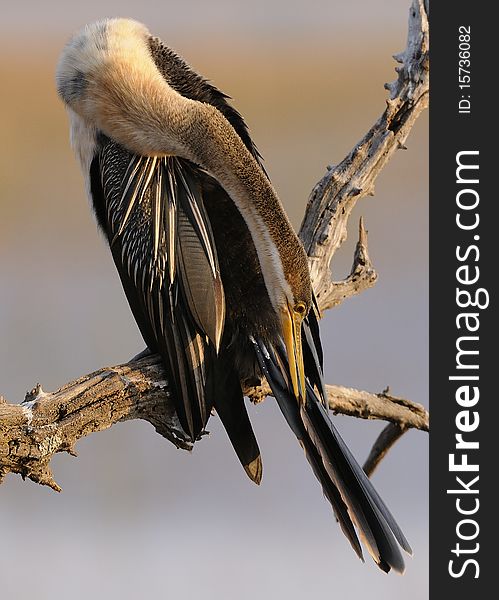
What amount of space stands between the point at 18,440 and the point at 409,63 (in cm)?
176

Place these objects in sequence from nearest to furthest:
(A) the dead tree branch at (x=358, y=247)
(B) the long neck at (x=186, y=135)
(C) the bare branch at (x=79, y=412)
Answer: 1. (C) the bare branch at (x=79, y=412)
2. (B) the long neck at (x=186, y=135)
3. (A) the dead tree branch at (x=358, y=247)

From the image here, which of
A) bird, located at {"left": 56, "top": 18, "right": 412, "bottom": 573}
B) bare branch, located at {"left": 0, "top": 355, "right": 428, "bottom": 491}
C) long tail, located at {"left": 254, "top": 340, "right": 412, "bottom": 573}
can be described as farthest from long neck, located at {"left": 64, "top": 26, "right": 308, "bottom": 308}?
bare branch, located at {"left": 0, "top": 355, "right": 428, "bottom": 491}

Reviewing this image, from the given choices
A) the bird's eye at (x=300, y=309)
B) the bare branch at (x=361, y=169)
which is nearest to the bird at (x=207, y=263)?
the bird's eye at (x=300, y=309)

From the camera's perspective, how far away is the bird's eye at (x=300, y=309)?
2436 mm

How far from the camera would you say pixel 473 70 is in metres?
2.72

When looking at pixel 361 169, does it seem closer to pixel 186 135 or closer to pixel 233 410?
pixel 186 135

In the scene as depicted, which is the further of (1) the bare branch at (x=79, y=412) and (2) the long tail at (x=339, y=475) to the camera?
(2) the long tail at (x=339, y=475)

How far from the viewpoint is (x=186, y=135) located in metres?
2.61

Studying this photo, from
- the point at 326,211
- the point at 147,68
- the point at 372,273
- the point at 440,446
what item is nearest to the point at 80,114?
the point at 147,68

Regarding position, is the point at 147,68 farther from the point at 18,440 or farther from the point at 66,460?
the point at 66,460

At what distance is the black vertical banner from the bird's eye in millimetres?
396

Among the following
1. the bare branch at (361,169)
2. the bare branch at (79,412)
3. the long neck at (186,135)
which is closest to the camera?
the bare branch at (79,412)

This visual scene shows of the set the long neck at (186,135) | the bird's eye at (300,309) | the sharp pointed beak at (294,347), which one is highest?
the long neck at (186,135)

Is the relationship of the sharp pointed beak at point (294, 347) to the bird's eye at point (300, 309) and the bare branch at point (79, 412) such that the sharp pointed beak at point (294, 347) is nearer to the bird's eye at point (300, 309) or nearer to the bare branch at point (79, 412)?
the bird's eye at point (300, 309)
